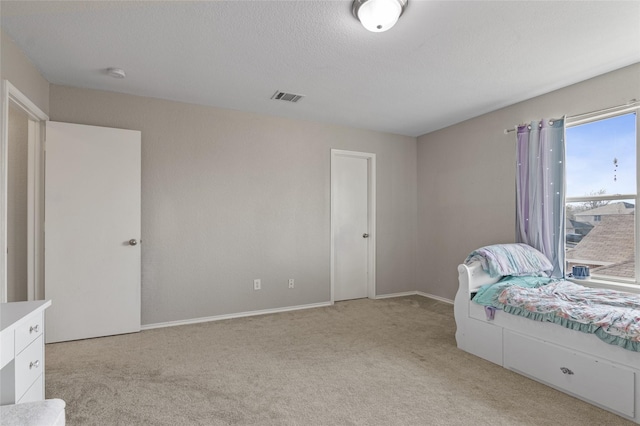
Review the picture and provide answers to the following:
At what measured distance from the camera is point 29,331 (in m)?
1.59

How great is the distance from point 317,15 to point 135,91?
2203mm

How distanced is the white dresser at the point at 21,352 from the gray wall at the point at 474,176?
4058 millimetres

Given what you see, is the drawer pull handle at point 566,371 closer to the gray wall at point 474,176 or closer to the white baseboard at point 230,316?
the gray wall at point 474,176

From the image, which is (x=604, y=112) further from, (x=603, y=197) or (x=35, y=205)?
(x=35, y=205)

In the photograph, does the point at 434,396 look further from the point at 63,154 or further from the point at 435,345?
the point at 63,154

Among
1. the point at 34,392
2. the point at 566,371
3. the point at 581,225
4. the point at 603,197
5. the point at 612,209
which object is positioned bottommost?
the point at 566,371

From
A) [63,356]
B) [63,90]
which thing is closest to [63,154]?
[63,90]

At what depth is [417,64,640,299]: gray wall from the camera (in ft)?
9.89

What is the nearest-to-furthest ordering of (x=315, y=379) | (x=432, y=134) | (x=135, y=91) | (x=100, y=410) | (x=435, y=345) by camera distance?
(x=100, y=410)
(x=315, y=379)
(x=435, y=345)
(x=135, y=91)
(x=432, y=134)

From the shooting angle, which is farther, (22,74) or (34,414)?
(22,74)

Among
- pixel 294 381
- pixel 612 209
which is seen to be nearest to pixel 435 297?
pixel 612 209

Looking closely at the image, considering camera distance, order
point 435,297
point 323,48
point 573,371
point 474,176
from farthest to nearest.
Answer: point 435,297
point 474,176
point 323,48
point 573,371

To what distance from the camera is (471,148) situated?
13.6ft

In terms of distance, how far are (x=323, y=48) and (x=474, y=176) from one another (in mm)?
2638
